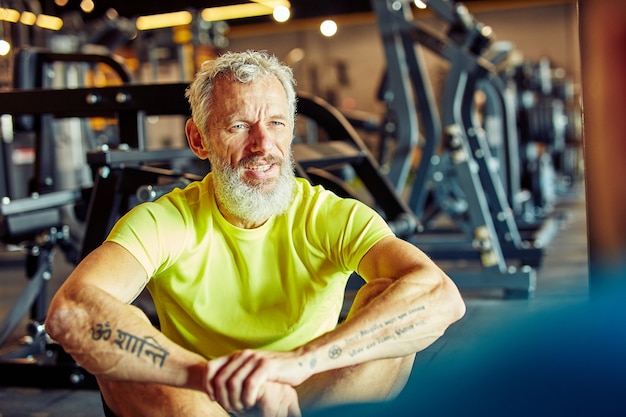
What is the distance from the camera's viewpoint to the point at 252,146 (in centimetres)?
160

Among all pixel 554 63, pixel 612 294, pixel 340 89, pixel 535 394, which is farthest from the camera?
pixel 340 89

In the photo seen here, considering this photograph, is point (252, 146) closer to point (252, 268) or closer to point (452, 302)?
point (252, 268)

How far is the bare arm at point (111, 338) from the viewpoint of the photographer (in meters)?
1.34

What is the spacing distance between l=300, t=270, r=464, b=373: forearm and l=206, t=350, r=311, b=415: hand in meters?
0.06

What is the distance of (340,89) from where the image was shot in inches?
562

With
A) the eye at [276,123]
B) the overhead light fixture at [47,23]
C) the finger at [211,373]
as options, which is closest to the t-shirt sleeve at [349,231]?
the eye at [276,123]

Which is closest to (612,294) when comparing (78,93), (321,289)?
(321,289)

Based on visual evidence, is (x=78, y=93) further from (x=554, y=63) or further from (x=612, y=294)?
(x=554, y=63)

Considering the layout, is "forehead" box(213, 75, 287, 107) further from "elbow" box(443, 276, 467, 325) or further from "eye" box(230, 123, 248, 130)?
"elbow" box(443, 276, 467, 325)

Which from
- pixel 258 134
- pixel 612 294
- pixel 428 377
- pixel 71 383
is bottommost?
pixel 71 383

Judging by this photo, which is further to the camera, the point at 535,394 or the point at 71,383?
the point at 71,383

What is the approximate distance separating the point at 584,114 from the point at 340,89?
13.1 meters

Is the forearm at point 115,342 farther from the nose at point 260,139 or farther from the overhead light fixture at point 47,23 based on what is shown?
the overhead light fixture at point 47,23

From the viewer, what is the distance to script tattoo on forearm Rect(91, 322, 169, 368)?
1347 mm
